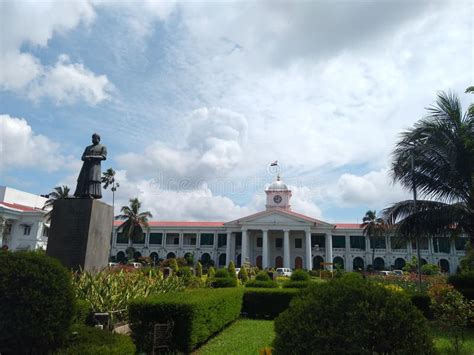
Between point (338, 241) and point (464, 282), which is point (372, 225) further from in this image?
point (464, 282)

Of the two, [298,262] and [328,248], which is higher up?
[328,248]

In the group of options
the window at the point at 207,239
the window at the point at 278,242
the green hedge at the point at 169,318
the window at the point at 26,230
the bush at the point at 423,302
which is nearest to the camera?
the green hedge at the point at 169,318

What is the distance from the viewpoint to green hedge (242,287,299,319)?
11617 millimetres

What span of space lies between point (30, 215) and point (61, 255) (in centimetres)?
3706

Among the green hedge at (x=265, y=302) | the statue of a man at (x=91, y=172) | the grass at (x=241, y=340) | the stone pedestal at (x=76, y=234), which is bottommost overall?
the grass at (x=241, y=340)

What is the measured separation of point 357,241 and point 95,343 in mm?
49258

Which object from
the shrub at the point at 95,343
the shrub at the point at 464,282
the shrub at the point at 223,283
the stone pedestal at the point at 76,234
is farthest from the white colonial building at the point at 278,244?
the shrub at the point at 95,343

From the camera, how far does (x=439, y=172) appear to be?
39.7ft

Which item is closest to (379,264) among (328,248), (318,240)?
(328,248)

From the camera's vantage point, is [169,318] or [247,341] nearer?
[169,318]

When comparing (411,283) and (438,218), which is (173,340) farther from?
(411,283)

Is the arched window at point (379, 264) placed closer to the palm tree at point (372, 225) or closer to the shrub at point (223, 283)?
the palm tree at point (372, 225)

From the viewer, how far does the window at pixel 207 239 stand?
51969 millimetres

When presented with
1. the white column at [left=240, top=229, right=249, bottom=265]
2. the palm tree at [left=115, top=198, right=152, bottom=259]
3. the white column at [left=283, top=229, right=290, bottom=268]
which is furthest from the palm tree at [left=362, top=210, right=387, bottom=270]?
the palm tree at [left=115, top=198, right=152, bottom=259]
